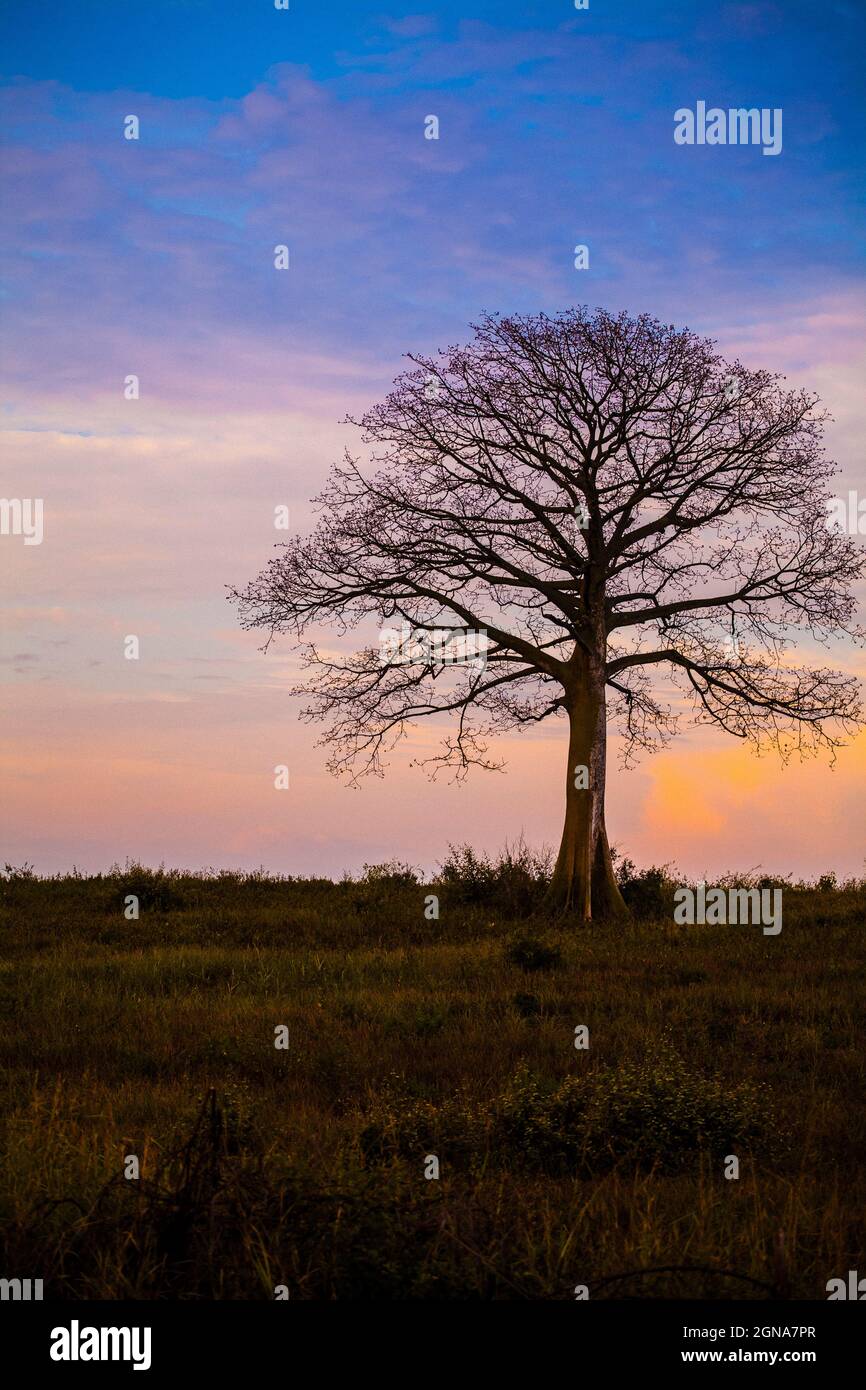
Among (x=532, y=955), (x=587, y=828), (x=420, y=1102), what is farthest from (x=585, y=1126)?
(x=587, y=828)

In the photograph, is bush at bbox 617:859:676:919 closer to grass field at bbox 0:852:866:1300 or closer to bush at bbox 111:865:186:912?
grass field at bbox 0:852:866:1300

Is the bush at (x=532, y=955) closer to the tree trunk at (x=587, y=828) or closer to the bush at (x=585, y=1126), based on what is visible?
the tree trunk at (x=587, y=828)

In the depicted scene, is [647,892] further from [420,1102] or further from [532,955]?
[420,1102]

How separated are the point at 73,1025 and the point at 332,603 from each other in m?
12.1

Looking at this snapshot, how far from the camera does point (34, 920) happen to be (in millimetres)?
21156

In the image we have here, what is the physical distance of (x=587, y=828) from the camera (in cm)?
2336

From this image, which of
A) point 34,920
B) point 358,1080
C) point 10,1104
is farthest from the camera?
point 34,920

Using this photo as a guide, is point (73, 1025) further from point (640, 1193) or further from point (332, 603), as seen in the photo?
point (332, 603)

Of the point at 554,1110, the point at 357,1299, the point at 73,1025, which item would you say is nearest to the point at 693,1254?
the point at 357,1299

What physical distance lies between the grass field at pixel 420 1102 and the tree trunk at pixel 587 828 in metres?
1.09

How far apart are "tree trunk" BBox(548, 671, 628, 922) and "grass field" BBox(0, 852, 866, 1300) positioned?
42.8 inches

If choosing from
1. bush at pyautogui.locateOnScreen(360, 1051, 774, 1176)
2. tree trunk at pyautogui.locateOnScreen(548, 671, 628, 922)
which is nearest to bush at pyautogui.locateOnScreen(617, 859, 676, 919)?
tree trunk at pyautogui.locateOnScreen(548, 671, 628, 922)

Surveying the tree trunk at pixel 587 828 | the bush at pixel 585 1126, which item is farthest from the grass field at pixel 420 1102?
the tree trunk at pixel 587 828

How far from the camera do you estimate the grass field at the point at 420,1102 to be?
550cm
